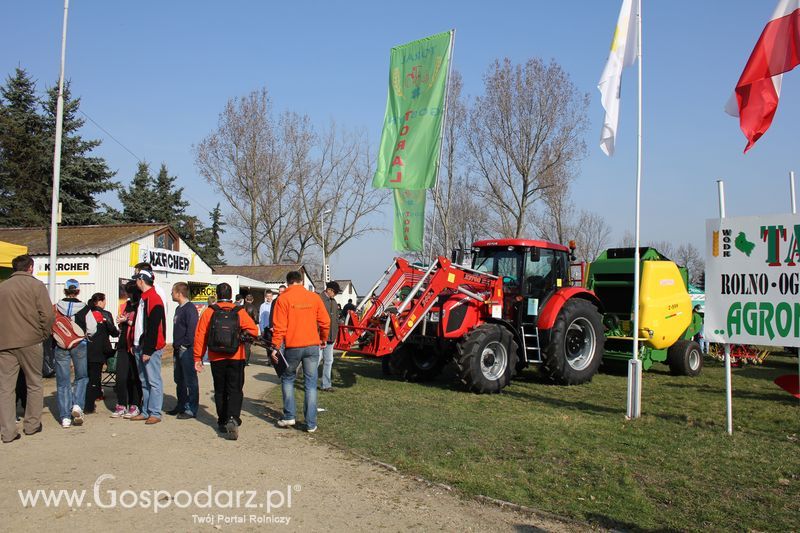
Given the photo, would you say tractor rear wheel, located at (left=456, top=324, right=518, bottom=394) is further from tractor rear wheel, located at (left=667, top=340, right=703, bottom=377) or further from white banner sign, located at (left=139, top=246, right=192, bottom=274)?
white banner sign, located at (left=139, top=246, right=192, bottom=274)

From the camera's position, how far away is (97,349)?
7891mm

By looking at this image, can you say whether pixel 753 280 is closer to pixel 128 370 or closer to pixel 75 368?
pixel 128 370

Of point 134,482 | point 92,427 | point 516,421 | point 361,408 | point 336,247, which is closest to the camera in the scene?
point 134,482

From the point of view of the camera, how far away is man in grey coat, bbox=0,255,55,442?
640 centimetres

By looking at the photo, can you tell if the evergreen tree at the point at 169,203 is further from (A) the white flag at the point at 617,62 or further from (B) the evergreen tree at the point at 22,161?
(A) the white flag at the point at 617,62

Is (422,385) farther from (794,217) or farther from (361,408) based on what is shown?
(794,217)

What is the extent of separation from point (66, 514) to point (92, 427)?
9.98 feet

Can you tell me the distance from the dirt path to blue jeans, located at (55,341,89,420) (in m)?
0.30

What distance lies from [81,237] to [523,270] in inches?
591

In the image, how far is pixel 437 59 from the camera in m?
12.1

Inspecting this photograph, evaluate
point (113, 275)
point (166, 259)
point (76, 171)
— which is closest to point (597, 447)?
point (113, 275)

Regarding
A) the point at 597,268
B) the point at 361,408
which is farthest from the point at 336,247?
the point at 361,408

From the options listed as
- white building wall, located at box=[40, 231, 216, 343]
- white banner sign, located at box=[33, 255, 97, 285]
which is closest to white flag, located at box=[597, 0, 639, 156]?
white building wall, located at box=[40, 231, 216, 343]

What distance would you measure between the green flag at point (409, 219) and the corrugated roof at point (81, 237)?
10.4 meters
